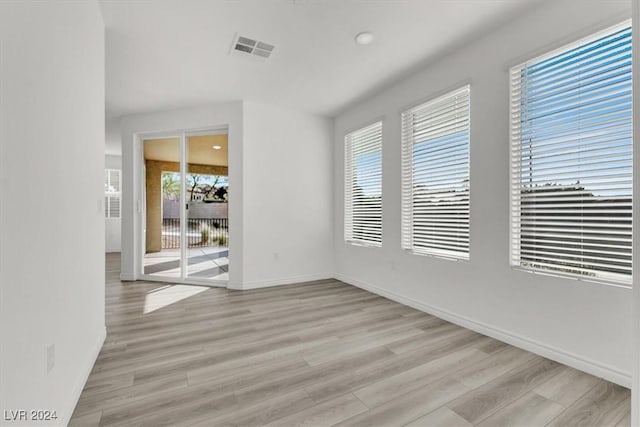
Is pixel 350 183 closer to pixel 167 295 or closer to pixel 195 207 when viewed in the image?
pixel 195 207

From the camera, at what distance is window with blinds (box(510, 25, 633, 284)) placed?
76.4 inches

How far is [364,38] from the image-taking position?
273cm

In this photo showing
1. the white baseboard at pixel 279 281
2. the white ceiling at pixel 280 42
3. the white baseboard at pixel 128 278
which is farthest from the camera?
the white baseboard at pixel 128 278

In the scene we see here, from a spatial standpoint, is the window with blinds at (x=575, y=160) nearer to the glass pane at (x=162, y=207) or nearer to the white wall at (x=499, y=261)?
the white wall at (x=499, y=261)

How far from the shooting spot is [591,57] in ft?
6.82

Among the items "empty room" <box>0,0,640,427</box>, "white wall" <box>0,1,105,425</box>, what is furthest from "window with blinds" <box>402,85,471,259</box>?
"white wall" <box>0,1,105,425</box>

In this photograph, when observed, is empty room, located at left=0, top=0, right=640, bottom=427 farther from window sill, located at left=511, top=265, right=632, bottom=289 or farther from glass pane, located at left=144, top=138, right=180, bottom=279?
glass pane, located at left=144, top=138, right=180, bottom=279

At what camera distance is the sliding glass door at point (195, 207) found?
15.2ft

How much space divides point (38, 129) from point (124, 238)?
4.09 metres

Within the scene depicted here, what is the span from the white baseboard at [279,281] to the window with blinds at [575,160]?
9.99ft

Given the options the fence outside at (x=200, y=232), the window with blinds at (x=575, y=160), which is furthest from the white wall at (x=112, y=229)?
the window with blinds at (x=575, y=160)

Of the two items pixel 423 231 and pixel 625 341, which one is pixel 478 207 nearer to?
pixel 423 231

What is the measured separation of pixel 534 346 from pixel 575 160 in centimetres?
146

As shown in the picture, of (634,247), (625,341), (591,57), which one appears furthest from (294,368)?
(591,57)
